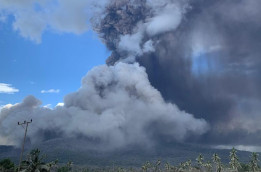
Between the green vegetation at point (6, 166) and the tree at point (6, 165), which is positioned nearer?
the green vegetation at point (6, 166)

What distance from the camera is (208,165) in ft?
652

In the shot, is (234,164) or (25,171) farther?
(234,164)

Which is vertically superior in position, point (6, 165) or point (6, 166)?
point (6, 165)

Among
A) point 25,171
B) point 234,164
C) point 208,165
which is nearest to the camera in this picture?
point 25,171

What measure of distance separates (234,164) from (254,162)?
14104 millimetres

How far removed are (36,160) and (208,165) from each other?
574 feet

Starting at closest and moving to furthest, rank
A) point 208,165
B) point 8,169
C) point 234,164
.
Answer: point 8,169 < point 234,164 < point 208,165

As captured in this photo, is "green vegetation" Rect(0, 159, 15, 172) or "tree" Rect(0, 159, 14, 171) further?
"tree" Rect(0, 159, 14, 171)

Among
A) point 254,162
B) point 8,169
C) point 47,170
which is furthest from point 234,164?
point 47,170

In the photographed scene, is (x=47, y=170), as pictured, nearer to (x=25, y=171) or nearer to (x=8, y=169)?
(x=25, y=171)

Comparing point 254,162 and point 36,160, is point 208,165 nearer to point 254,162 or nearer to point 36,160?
point 254,162

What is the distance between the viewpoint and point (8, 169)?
11025 cm

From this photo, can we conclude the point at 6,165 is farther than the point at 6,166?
Yes

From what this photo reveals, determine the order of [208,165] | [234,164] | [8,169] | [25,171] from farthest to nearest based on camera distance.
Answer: [208,165], [234,164], [8,169], [25,171]
